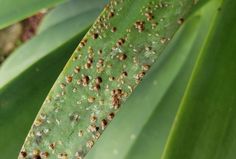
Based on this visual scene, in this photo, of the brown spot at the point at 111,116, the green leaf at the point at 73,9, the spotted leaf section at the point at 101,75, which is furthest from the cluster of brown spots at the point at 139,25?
the green leaf at the point at 73,9

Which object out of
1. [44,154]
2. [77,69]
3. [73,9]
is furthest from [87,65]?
[73,9]

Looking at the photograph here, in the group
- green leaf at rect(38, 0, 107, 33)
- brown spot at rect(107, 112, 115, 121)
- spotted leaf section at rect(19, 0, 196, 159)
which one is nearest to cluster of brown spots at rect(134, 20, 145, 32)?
spotted leaf section at rect(19, 0, 196, 159)

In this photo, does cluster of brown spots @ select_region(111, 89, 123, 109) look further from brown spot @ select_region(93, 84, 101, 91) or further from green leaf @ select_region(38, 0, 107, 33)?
green leaf @ select_region(38, 0, 107, 33)

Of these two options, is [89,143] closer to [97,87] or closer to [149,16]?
[97,87]

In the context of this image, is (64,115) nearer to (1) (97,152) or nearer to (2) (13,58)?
(1) (97,152)

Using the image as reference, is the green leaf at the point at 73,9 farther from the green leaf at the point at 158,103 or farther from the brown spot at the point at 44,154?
the brown spot at the point at 44,154
